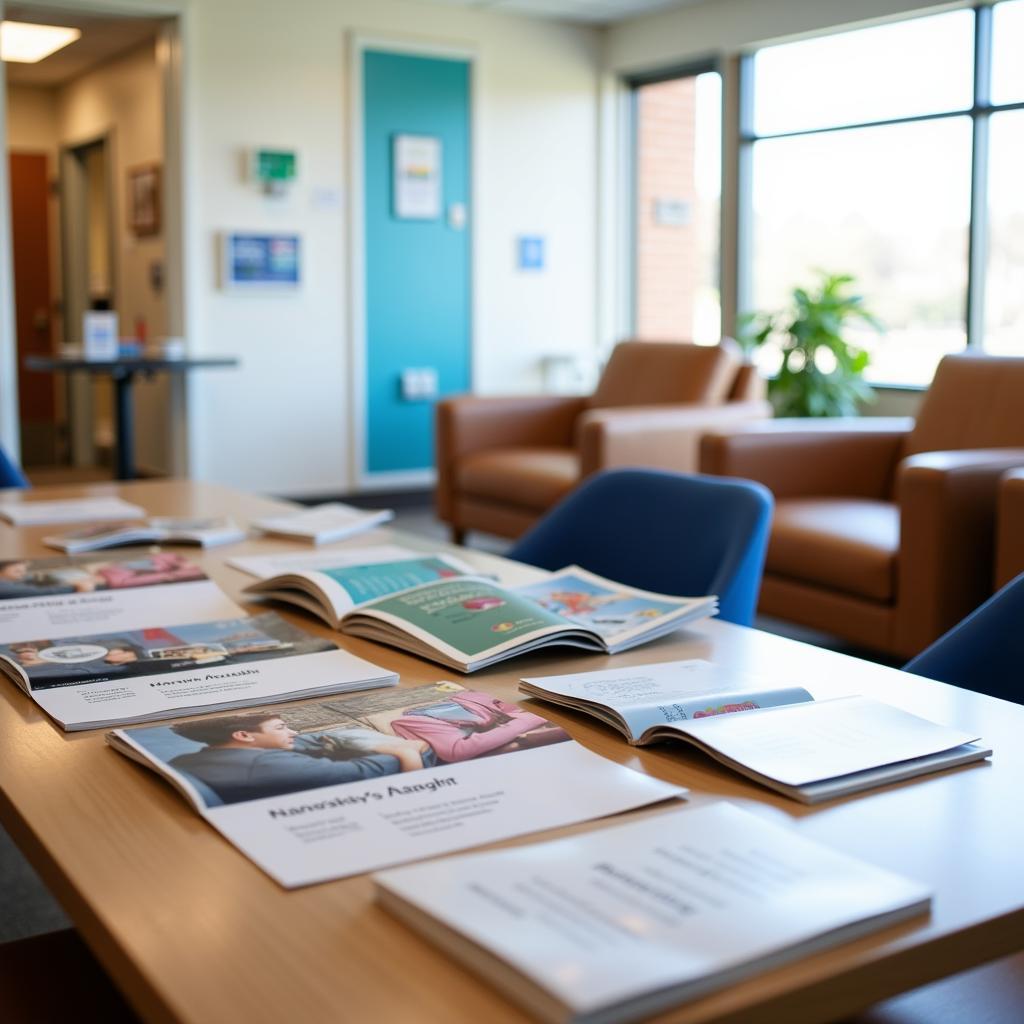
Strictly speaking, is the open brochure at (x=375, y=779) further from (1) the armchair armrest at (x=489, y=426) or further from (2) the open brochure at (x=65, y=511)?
(1) the armchair armrest at (x=489, y=426)

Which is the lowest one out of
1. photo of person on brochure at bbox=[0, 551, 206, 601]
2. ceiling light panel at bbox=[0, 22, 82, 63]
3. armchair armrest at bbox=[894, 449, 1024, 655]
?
armchair armrest at bbox=[894, 449, 1024, 655]

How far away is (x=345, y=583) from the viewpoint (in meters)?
1.54

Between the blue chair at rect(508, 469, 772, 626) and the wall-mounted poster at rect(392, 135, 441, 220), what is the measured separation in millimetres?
4740

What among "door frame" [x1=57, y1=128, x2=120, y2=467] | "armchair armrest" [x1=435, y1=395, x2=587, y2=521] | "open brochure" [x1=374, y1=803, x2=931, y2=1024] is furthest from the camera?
"door frame" [x1=57, y1=128, x2=120, y2=467]

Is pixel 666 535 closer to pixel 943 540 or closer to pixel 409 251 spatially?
pixel 943 540

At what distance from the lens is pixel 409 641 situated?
133 centimetres

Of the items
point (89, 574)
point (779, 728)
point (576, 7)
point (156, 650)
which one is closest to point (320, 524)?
point (89, 574)

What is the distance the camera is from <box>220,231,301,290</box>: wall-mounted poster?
612cm

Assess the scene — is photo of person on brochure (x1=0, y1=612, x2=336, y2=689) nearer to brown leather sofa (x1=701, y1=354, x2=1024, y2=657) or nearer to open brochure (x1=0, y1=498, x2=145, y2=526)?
open brochure (x1=0, y1=498, x2=145, y2=526)

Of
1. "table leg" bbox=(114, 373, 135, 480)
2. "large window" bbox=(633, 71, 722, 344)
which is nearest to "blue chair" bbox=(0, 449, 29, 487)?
"table leg" bbox=(114, 373, 135, 480)

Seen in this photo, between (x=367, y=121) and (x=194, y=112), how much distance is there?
0.88 m

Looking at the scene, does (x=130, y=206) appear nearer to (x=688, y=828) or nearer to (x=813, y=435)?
A: (x=813, y=435)

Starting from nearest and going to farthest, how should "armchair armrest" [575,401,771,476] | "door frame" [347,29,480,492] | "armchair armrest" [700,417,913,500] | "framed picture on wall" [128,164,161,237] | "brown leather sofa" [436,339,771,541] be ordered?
"armchair armrest" [700,417,913,500], "armchair armrest" [575,401,771,476], "brown leather sofa" [436,339,771,541], "door frame" [347,29,480,492], "framed picture on wall" [128,164,161,237]

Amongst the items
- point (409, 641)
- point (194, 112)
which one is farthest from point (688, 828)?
point (194, 112)
